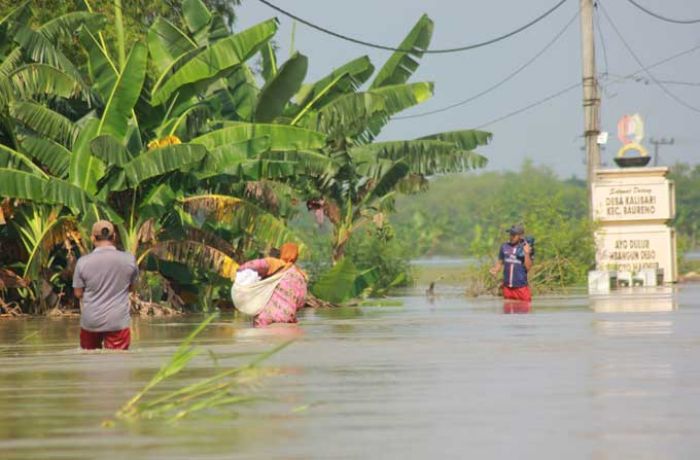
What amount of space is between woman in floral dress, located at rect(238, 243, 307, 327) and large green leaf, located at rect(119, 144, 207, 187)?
4994mm

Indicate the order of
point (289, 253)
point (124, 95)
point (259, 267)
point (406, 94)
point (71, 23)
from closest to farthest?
1. point (289, 253)
2. point (259, 267)
3. point (124, 95)
4. point (71, 23)
5. point (406, 94)

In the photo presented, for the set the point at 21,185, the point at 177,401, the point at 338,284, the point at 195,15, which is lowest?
the point at 177,401

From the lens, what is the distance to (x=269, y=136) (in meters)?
30.8

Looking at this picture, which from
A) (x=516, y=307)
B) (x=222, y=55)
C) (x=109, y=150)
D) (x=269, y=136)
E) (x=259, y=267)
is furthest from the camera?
(x=269, y=136)

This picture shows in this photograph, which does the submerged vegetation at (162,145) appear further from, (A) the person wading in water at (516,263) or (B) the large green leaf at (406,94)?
(A) the person wading in water at (516,263)

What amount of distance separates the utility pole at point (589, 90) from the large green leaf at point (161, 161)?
19.0m

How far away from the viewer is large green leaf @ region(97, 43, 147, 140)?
95.8 ft

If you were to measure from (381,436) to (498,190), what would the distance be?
624 ft

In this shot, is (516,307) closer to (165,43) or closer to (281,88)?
(281,88)

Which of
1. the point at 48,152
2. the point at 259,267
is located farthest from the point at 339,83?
the point at 259,267

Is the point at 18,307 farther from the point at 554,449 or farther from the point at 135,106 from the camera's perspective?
the point at 554,449

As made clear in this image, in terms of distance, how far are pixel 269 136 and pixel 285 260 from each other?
6.42 metres

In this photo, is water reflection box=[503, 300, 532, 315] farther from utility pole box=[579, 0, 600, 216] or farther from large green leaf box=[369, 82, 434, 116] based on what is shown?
utility pole box=[579, 0, 600, 216]

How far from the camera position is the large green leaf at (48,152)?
99.4ft
